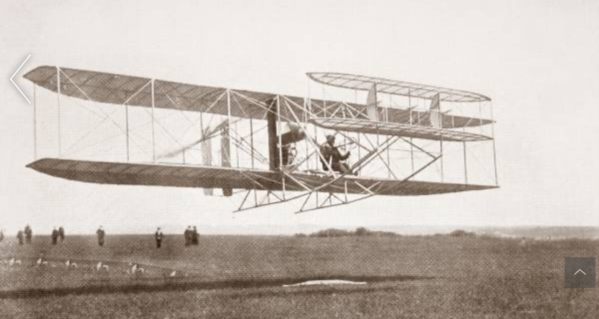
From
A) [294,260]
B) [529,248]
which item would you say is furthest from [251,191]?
[529,248]

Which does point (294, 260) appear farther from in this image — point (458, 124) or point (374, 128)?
point (374, 128)

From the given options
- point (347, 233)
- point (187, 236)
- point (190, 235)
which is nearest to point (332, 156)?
point (190, 235)

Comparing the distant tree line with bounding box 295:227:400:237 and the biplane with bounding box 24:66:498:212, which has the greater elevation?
the biplane with bounding box 24:66:498:212

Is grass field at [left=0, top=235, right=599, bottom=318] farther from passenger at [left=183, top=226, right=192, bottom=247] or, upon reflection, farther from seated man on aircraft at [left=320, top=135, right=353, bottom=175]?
seated man on aircraft at [left=320, top=135, right=353, bottom=175]

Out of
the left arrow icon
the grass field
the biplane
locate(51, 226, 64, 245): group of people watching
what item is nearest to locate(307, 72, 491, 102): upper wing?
the biplane

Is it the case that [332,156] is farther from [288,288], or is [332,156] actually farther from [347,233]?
[347,233]

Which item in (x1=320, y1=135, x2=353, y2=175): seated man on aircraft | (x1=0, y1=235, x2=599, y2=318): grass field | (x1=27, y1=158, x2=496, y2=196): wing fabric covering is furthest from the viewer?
(x1=320, y1=135, x2=353, y2=175): seated man on aircraft

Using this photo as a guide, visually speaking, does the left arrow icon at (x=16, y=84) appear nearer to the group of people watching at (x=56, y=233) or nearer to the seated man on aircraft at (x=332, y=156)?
the seated man on aircraft at (x=332, y=156)

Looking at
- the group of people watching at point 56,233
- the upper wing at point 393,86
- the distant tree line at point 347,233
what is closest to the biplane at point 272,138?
the upper wing at point 393,86
